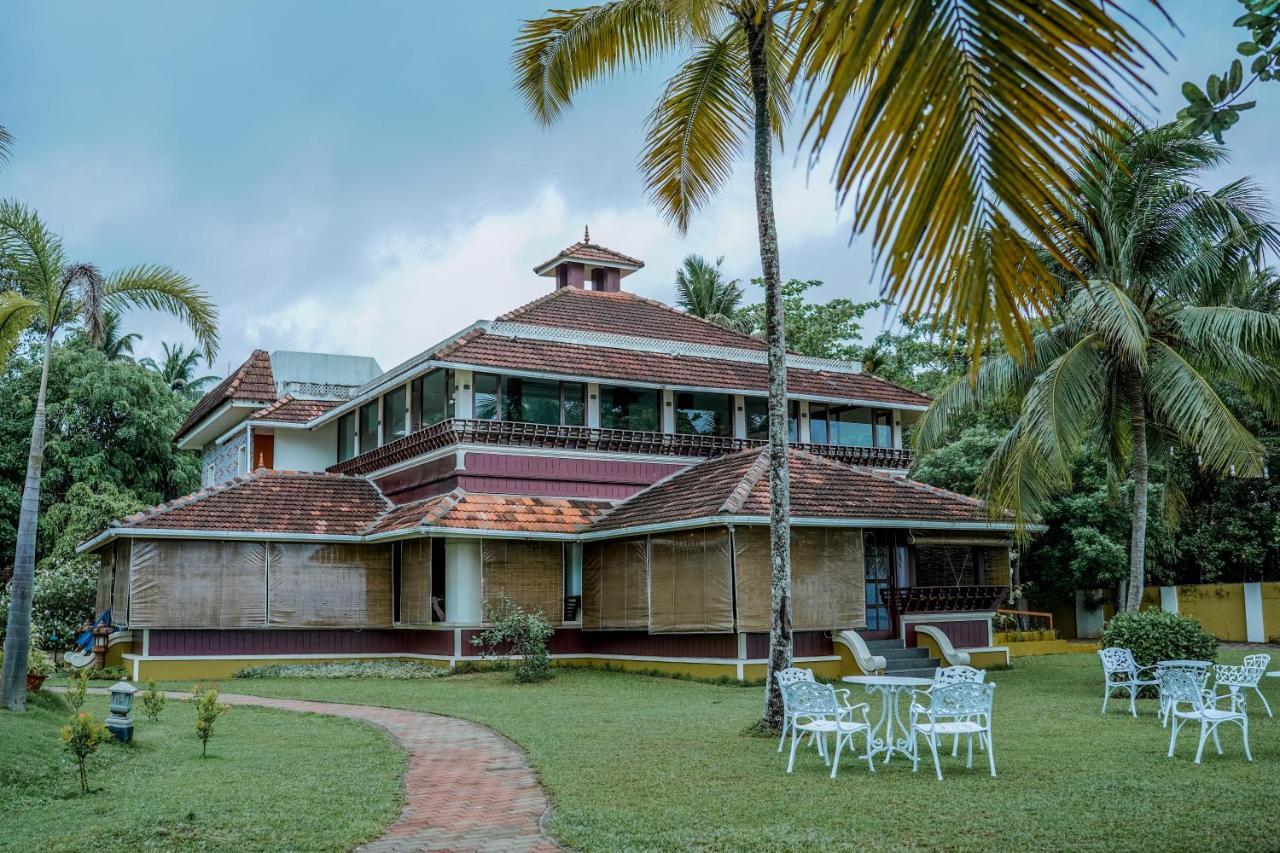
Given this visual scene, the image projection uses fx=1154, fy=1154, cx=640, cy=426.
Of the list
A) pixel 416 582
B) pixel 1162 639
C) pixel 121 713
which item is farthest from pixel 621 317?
pixel 121 713

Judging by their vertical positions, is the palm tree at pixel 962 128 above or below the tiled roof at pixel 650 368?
below

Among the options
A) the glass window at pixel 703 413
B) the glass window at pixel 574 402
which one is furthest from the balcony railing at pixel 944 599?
the glass window at pixel 574 402

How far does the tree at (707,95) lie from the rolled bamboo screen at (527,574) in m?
9.41

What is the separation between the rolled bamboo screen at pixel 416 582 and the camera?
22.1 m

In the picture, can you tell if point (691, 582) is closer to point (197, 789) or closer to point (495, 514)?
point (495, 514)

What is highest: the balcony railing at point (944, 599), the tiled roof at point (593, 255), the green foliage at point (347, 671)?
the tiled roof at point (593, 255)

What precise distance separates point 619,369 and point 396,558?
19.8 feet

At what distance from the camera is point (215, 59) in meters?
15.8

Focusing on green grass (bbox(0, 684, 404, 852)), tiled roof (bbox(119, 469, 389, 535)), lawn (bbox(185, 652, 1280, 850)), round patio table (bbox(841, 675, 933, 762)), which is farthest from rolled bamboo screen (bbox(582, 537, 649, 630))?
round patio table (bbox(841, 675, 933, 762))

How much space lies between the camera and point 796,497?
65.5ft

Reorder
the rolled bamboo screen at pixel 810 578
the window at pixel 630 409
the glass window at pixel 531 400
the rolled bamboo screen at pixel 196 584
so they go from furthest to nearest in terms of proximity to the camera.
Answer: the window at pixel 630 409, the glass window at pixel 531 400, the rolled bamboo screen at pixel 196 584, the rolled bamboo screen at pixel 810 578

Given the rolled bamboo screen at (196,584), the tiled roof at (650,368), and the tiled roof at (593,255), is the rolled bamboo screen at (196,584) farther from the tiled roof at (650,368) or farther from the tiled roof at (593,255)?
the tiled roof at (593,255)

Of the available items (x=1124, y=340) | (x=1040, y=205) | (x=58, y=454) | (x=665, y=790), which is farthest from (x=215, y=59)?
(x=58, y=454)

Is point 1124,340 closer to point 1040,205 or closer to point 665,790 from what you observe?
point 665,790
